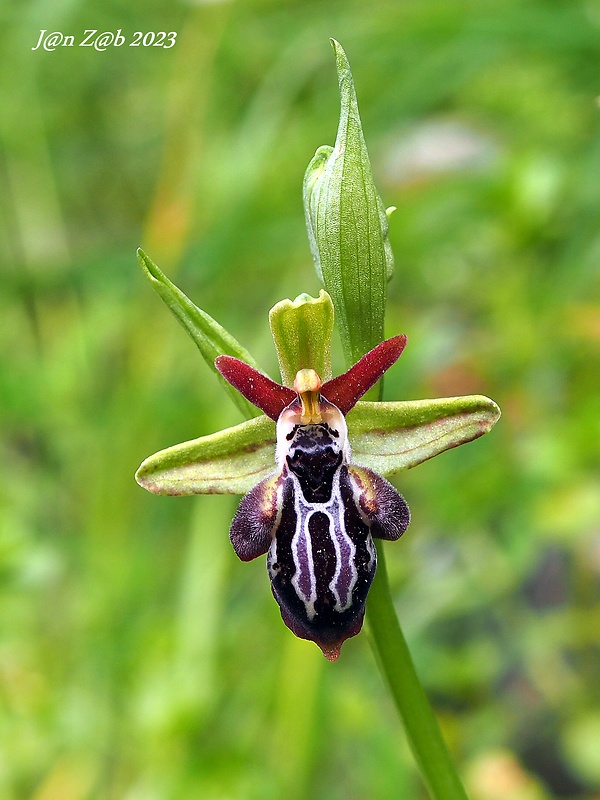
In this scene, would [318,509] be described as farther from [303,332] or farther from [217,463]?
[303,332]

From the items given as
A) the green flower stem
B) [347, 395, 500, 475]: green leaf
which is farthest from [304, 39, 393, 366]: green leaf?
the green flower stem

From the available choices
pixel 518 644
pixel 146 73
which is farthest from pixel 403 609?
pixel 146 73

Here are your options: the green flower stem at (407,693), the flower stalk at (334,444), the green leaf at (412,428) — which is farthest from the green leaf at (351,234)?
the green flower stem at (407,693)

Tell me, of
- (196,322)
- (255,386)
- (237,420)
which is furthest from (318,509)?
(237,420)

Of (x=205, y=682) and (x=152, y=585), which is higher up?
(x=152, y=585)

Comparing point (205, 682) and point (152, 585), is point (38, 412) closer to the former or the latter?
point (152, 585)

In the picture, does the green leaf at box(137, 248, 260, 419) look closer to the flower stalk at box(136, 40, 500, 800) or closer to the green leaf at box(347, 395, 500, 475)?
the flower stalk at box(136, 40, 500, 800)
